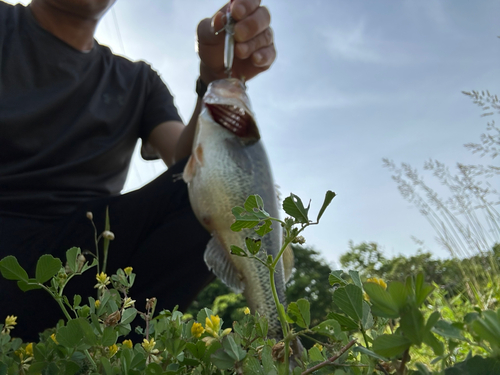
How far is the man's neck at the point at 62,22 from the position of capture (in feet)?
7.59

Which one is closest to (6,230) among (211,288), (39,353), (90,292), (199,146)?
(90,292)

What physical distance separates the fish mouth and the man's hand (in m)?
0.25

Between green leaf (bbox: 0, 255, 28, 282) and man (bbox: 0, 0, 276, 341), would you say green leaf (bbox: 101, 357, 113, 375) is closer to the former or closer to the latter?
green leaf (bbox: 0, 255, 28, 282)

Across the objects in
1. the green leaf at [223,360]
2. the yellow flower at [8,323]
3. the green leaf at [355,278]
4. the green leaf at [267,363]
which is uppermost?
the yellow flower at [8,323]

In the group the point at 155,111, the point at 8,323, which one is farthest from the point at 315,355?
the point at 155,111

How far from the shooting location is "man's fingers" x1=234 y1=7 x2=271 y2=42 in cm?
167

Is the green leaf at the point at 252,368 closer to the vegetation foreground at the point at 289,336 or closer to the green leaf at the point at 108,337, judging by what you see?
the vegetation foreground at the point at 289,336

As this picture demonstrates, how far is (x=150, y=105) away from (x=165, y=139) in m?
0.30

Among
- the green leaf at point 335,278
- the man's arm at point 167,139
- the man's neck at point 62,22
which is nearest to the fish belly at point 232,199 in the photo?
the man's arm at point 167,139

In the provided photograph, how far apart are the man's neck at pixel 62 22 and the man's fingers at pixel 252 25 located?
118cm

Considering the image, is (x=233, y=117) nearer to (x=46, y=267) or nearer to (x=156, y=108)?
(x=156, y=108)

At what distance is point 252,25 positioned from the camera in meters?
1.69

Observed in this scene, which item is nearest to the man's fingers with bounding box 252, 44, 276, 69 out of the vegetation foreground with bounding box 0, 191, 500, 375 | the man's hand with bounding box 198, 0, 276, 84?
the man's hand with bounding box 198, 0, 276, 84

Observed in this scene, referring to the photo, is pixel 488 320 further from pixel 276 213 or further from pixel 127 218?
pixel 127 218
